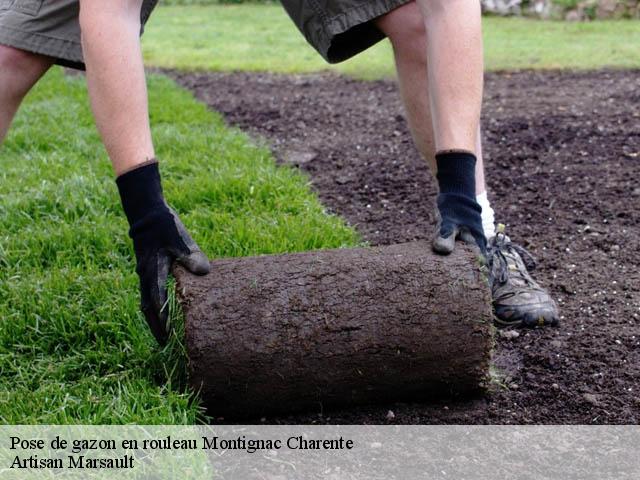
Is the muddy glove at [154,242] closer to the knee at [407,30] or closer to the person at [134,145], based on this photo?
the person at [134,145]

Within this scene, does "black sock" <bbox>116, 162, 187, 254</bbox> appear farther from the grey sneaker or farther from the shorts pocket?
the grey sneaker

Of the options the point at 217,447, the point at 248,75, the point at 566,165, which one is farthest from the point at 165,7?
the point at 217,447

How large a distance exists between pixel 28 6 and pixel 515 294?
1793mm

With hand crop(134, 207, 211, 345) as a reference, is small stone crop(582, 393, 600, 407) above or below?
below

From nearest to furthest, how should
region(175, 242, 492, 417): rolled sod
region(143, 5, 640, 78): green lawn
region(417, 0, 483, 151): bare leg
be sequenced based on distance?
region(175, 242, 492, 417): rolled sod
region(417, 0, 483, 151): bare leg
region(143, 5, 640, 78): green lawn

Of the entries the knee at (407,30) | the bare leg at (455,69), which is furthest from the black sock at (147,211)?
the knee at (407,30)

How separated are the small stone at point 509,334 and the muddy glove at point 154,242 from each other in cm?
102

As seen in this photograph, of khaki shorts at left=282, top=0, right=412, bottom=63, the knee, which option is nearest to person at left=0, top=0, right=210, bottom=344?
khaki shorts at left=282, top=0, right=412, bottom=63

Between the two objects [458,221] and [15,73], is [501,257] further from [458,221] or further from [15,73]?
[15,73]

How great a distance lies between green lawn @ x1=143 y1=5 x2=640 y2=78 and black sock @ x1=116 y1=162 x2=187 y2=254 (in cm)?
528

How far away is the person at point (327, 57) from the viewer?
2.25 m

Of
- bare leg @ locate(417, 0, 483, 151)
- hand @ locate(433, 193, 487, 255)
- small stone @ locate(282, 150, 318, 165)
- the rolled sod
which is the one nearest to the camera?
the rolled sod

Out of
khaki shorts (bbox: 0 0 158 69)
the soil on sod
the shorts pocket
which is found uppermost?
the shorts pocket

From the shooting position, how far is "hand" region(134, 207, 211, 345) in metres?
2.22
